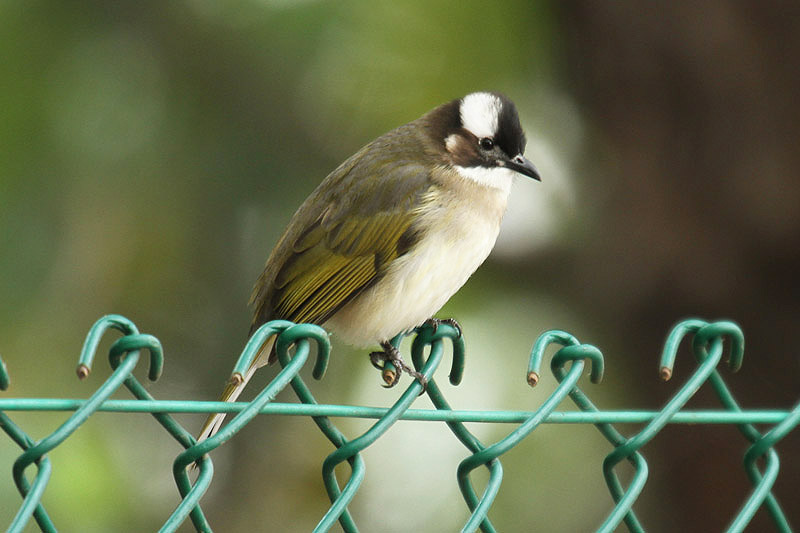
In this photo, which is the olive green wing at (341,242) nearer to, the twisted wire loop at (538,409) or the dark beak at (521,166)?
the dark beak at (521,166)

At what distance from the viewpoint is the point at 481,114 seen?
357 centimetres

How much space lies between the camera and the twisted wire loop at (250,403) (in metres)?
1.48

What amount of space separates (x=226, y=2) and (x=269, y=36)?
9.2 inches

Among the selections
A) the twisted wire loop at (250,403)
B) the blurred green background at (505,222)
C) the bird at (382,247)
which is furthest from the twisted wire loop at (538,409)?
the blurred green background at (505,222)

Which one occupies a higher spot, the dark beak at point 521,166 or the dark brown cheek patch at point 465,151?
the dark brown cheek patch at point 465,151

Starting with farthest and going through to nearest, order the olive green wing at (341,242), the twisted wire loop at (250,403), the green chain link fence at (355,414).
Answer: the olive green wing at (341,242)
the twisted wire loop at (250,403)
the green chain link fence at (355,414)

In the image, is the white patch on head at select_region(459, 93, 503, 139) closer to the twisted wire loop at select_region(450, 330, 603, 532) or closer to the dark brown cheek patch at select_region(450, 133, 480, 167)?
the dark brown cheek patch at select_region(450, 133, 480, 167)

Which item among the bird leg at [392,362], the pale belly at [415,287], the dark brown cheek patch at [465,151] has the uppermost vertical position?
the dark brown cheek patch at [465,151]

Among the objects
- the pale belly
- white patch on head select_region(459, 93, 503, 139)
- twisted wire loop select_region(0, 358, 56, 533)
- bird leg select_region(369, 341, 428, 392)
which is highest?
white patch on head select_region(459, 93, 503, 139)

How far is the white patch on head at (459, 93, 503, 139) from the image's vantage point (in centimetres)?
353

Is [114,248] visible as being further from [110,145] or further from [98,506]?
[98,506]

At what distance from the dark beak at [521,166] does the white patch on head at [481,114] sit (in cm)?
11

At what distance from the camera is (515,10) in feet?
16.4

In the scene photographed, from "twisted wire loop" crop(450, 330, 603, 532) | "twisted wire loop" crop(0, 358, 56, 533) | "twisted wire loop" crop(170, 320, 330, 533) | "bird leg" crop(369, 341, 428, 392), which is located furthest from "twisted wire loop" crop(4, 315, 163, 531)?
"bird leg" crop(369, 341, 428, 392)
